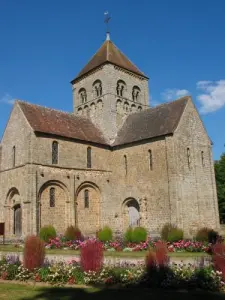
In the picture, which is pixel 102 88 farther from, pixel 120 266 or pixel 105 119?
pixel 120 266

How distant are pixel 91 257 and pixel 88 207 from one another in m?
17.8

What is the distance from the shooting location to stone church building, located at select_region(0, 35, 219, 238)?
1025 inches

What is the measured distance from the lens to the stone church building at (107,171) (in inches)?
1025

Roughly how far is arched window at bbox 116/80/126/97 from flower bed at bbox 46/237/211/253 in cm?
1710

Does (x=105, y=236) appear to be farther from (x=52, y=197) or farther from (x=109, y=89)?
(x=109, y=89)

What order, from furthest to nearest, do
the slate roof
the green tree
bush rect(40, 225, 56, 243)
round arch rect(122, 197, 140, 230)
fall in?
the green tree → round arch rect(122, 197, 140, 230) → the slate roof → bush rect(40, 225, 56, 243)

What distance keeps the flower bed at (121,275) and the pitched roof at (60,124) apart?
15.5 m

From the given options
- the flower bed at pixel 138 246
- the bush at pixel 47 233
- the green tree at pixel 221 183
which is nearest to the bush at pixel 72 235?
the flower bed at pixel 138 246

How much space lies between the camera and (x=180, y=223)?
82.8 ft

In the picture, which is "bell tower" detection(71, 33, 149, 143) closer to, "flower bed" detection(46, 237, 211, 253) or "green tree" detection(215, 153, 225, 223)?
"flower bed" detection(46, 237, 211, 253)

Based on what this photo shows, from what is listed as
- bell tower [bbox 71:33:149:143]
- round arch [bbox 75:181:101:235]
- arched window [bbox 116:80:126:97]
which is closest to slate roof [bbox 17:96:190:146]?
bell tower [bbox 71:33:149:143]

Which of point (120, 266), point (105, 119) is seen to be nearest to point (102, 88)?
point (105, 119)

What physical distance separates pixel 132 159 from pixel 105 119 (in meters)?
5.58

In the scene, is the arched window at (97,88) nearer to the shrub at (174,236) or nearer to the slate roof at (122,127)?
the slate roof at (122,127)
